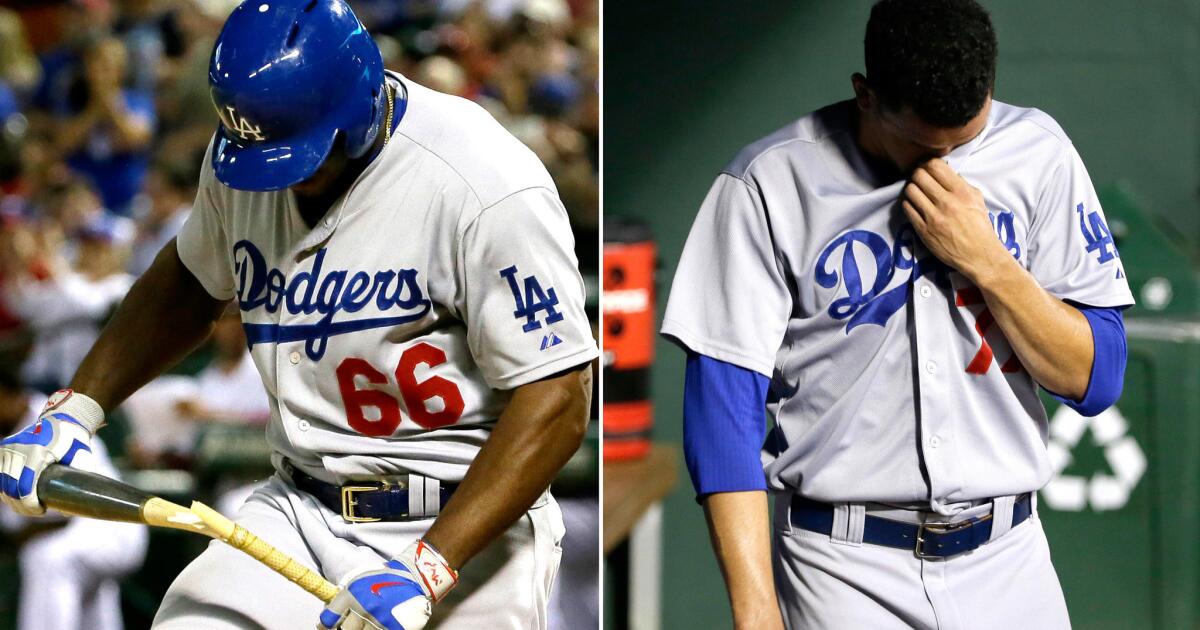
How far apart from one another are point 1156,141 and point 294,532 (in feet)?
8.49

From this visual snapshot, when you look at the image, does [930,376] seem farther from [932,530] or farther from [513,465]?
[513,465]

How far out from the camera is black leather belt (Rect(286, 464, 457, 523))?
1.90 meters

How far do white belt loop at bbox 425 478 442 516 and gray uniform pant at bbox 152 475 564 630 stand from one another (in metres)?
0.02

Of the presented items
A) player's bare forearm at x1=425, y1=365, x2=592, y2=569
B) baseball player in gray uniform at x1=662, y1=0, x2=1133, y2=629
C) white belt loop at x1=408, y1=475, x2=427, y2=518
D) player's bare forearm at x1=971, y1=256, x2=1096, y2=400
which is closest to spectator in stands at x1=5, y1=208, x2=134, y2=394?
white belt loop at x1=408, y1=475, x2=427, y2=518

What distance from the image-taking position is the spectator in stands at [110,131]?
6.11m

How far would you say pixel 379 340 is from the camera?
184 centimetres

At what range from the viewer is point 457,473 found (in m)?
1.91

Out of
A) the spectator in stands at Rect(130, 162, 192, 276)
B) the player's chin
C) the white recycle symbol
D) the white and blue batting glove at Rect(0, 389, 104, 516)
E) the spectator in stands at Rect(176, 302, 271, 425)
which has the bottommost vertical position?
the spectator in stands at Rect(176, 302, 271, 425)

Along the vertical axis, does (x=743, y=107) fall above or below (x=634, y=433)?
above

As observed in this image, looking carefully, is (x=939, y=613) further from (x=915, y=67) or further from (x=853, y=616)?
(x=915, y=67)

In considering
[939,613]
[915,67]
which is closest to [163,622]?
[939,613]

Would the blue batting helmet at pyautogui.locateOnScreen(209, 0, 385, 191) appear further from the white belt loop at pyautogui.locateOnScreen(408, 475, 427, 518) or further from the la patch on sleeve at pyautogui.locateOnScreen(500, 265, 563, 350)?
the white belt loop at pyautogui.locateOnScreen(408, 475, 427, 518)

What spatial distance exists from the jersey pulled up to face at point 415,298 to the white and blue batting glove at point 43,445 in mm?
306

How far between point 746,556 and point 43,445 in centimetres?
100
